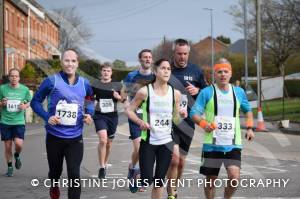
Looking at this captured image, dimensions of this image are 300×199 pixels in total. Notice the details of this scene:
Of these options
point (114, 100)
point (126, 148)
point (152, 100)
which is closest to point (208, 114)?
point (152, 100)

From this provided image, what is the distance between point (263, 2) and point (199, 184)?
34.0 m

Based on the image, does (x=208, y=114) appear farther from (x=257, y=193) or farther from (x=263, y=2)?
(x=263, y=2)

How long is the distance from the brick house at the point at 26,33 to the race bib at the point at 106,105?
28.9 m

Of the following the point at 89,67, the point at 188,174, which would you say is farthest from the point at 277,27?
the point at 188,174

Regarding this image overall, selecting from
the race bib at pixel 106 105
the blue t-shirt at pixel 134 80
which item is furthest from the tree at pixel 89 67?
the blue t-shirt at pixel 134 80

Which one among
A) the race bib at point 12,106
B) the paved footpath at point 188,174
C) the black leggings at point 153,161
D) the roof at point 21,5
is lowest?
the paved footpath at point 188,174

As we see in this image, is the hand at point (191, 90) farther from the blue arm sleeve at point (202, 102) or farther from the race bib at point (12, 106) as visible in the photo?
the race bib at point (12, 106)

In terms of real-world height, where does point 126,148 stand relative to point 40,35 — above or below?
below

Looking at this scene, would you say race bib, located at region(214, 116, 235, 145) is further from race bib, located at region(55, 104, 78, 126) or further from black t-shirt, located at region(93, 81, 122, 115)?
black t-shirt, located at region(93, 81, 122, 115)

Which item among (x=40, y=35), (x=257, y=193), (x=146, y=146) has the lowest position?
(x=257, y=193)

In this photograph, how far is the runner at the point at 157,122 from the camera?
23.8ft

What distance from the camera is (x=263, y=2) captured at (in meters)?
42.1

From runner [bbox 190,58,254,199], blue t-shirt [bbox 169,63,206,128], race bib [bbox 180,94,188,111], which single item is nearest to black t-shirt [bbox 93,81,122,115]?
blue t-shirt [bbox 169,63,206,128]

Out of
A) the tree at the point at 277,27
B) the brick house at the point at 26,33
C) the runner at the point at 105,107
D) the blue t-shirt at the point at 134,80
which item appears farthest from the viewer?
the brick house at the point at 26,33
